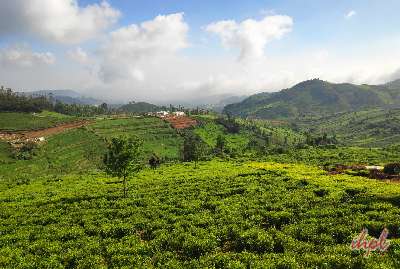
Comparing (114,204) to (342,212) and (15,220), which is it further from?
(342,212)

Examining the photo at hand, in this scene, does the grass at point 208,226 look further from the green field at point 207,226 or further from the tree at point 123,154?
the tree at point 123,154

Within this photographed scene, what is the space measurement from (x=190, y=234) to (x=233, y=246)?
16.4ft

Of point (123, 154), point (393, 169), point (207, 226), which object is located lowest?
point (207, 226)

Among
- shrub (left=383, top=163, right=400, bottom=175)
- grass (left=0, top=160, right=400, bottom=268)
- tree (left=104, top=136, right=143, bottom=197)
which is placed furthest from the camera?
shrub (left=383, top=163, right=400, bottom=175)

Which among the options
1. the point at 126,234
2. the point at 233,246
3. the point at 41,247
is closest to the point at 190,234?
the point at 233,246

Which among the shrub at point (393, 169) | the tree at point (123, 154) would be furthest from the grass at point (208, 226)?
the shrub at point (393, 169)

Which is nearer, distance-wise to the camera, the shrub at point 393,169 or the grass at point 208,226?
the grass at point 208,226

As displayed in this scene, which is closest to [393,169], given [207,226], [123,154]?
[207,226]

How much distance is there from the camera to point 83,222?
170ft

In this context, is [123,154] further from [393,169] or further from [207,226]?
[393,169]

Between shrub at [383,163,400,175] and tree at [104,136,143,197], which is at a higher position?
tree at [104,136,143,197]

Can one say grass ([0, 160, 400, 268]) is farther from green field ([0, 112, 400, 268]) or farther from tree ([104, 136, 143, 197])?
tree ([104, 136, 143, 197])

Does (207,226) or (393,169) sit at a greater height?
(393,169)

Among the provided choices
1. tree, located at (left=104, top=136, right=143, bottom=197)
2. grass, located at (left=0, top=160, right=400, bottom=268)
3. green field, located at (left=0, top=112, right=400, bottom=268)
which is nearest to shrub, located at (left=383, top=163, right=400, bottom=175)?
green field, located at (left=0, top=112, right=400, bottom=268)
